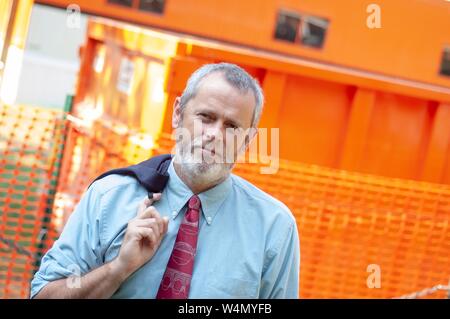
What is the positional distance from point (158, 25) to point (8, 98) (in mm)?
1897

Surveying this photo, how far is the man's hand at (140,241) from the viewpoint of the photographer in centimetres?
164

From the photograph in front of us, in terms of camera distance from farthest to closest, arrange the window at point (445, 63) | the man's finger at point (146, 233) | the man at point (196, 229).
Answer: the window at point (445, 63) → the man at point (196, 229) → the man's finger at point (146, 233)

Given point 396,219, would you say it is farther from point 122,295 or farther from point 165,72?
point 122,295

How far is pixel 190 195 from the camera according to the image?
6.12 feet

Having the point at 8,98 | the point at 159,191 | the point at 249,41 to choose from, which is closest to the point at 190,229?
the point at 159,191

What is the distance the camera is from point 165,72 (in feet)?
18.1

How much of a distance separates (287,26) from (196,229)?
5.96 meters

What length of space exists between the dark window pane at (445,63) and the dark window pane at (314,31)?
3.87 ft

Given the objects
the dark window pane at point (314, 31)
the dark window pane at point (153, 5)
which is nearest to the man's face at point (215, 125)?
the dark window pane at point (314, 31)

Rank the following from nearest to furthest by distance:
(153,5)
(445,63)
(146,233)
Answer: (146,233)
(445,63)
(153,5)

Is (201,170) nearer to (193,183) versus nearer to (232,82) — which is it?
(193,183)

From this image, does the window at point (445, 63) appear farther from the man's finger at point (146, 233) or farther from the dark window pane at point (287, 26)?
the man's finger at point (146, 233)

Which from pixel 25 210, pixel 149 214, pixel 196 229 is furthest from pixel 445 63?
pixel 149 214

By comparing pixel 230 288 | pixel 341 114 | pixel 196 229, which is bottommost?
pixel 230 288
